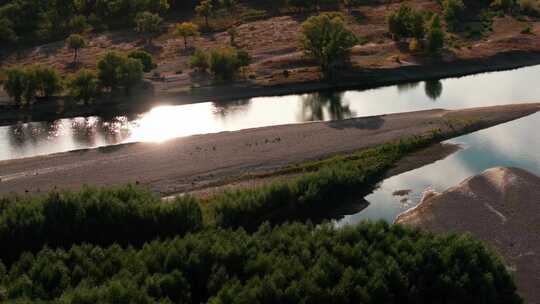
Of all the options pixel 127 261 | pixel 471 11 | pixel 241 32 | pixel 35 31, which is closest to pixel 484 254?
pixel 127 261

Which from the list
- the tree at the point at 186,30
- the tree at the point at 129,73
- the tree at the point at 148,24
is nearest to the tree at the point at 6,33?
the tree at the point at 148,24

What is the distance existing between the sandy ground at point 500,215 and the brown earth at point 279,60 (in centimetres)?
3764

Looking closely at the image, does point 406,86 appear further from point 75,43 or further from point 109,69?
point 75,43

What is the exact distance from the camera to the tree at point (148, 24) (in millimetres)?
104500

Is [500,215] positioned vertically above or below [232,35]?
below

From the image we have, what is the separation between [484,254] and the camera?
36.5 m

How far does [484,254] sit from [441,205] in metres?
12.6

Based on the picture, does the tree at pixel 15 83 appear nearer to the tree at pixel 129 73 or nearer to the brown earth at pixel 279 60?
the brown earth at pixel 279 60

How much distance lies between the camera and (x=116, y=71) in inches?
3204

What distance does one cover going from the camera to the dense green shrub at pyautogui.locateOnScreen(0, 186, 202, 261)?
41.2 m

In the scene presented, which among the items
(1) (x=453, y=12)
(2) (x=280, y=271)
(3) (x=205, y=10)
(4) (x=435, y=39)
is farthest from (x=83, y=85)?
(1) (x=453, y=12)

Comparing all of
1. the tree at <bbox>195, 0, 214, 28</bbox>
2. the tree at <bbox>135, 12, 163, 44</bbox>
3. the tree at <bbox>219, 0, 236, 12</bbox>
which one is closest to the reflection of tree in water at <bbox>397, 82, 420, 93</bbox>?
the tree at <bbox>195, 0, 214, 28</bbox>

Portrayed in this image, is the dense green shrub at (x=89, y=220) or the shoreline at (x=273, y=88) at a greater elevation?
the shoreline at (x=273, y=88)

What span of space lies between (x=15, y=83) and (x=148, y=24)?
94.9 ft
